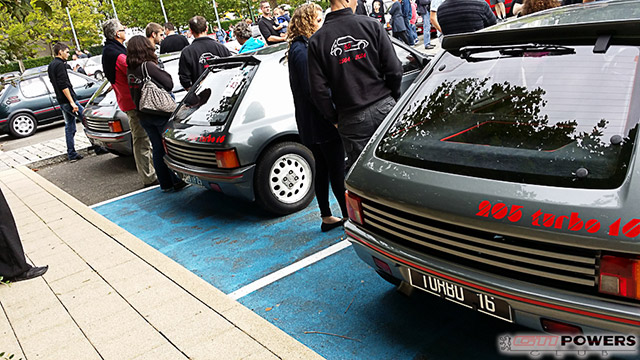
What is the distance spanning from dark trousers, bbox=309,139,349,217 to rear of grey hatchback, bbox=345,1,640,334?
4.98 ft

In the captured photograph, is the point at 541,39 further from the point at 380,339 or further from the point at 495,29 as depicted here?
the point at 380,339

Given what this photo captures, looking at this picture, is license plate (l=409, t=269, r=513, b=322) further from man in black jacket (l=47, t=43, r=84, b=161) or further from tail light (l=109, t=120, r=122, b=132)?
man in black jacket (l=47, t=43, r=84, b=161)

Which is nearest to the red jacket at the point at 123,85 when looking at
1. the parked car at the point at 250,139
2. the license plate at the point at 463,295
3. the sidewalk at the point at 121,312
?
the parked car at the point at 250,139

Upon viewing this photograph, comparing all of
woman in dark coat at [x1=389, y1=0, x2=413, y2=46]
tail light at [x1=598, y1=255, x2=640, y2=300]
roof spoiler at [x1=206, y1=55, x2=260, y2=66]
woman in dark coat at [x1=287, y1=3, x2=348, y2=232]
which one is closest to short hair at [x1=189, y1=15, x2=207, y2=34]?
roof spoiler at [x1=206, y1=55, x2=260, y2=66]

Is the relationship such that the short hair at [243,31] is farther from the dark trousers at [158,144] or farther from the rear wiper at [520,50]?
the rear wiper at [520,50]

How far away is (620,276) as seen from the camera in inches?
80.0

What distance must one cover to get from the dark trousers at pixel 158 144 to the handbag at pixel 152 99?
176 millimetres

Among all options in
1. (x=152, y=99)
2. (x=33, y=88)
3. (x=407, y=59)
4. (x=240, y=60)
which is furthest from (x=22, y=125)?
(x=407, y=59)

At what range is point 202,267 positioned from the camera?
4.72 metres

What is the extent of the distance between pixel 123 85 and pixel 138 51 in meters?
0.63

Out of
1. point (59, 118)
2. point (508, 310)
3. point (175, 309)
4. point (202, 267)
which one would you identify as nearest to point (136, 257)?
point (202, 267)

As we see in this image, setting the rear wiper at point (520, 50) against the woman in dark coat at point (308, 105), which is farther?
the woman in dark coat at point (308, 105)

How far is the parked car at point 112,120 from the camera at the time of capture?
26.3ft

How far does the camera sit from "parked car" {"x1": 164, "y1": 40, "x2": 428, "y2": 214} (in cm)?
514
